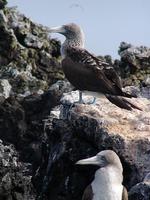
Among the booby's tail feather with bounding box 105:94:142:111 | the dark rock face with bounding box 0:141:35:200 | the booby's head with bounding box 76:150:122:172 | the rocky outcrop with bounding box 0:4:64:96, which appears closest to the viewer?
the booby's head with bounding box 76:150:122:172

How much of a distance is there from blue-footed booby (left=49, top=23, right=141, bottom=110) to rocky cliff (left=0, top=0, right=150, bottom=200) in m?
0.27

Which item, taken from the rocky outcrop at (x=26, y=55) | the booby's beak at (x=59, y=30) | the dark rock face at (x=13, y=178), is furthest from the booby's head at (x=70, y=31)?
the rocky outcrop at (x=26, y=55)

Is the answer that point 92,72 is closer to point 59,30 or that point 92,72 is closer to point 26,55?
point 59,30

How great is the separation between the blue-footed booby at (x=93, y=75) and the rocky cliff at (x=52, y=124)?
272mm

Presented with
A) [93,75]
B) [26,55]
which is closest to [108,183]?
[93,75]

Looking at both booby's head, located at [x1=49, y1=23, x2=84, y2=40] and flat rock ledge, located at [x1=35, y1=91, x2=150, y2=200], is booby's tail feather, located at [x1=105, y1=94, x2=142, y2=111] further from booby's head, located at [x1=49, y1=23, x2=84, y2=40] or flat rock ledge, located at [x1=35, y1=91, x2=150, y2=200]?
booby's head, located at [x1=49, y1=23, x2=84, y2=40]

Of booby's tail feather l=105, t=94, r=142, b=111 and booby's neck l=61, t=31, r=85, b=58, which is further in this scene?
booby's neck l=61, t=31, r=85, b=58

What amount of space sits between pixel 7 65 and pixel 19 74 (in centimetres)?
127

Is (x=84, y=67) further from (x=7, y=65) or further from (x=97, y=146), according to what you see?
(x=7, y=65)

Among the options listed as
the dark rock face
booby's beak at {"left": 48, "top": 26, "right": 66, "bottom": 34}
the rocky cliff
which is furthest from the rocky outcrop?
booby's beak at {"left": 48, "top": 26, "right": 66, "bottom": 34}

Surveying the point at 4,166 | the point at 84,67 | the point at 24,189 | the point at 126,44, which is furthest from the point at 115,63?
the point at 84,67

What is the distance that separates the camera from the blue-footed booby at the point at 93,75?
17.2m

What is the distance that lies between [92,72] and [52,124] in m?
1.47

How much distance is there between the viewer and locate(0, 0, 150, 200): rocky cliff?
16172 millimetres
